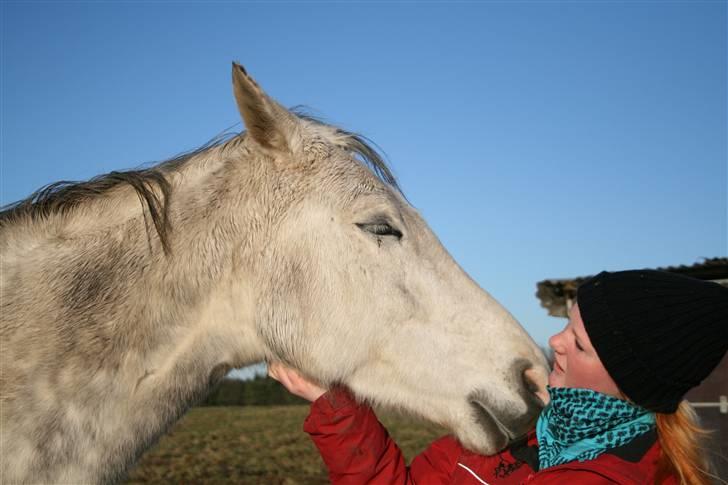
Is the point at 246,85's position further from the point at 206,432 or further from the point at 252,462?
the point at 206,432

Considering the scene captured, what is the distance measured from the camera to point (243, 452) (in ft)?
53.1

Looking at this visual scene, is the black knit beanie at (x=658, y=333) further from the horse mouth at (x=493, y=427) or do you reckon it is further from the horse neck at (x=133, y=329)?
the horse neck at (x=133, y=329)

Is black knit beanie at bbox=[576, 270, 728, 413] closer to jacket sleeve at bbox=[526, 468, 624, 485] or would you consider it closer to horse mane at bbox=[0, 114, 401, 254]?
jacket sleeve at bbox=[526, 468, 624, 485]

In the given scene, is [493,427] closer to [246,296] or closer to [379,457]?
[379,457]

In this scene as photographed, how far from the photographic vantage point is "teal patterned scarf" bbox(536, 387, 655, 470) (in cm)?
227

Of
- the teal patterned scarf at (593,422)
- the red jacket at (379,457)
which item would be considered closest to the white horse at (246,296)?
→ the red jacket at (379,457)

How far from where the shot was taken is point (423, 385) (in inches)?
110

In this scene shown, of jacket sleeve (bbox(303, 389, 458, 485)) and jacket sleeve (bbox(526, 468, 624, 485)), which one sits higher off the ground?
jacket sleeve (bbox(526, 468, 624, 485))

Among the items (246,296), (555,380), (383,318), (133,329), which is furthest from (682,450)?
(133,329)

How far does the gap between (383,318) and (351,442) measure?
596mm

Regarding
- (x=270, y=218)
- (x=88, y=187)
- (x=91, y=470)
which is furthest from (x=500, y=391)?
(x=88, y=187)

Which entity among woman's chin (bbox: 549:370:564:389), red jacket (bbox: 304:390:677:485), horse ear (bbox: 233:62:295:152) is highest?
horse ear (bbox: 233:62:295:152)

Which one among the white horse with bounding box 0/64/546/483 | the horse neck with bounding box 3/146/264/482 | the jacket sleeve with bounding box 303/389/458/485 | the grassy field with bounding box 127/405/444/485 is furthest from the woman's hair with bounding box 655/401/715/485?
the grassy field with bounding box 127/405/444/485

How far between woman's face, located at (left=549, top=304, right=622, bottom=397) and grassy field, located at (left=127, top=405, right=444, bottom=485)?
6.44 meters
